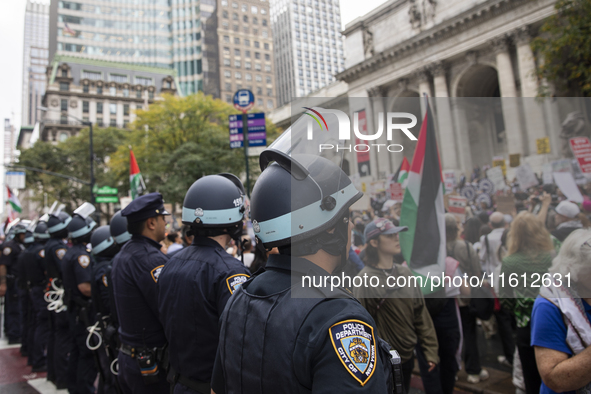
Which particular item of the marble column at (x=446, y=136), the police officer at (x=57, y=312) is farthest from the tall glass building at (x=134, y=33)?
the marble column at (x=446, y=136)

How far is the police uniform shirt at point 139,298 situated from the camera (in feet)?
11.3

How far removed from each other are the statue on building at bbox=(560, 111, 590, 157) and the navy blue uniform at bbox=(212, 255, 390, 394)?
3.36m

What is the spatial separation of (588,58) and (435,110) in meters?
12.6

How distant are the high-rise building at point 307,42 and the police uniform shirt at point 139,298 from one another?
2556mm

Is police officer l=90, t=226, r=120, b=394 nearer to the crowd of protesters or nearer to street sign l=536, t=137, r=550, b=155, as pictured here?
the crowd of protesters

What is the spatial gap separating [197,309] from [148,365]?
103 centimetres

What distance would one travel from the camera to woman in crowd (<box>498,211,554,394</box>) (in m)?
3.34

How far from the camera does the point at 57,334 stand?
243 inches

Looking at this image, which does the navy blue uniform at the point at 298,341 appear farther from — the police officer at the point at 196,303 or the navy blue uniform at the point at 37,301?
the navy blue uniform at the point at 37,301

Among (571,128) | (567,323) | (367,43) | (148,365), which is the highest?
(367,43)

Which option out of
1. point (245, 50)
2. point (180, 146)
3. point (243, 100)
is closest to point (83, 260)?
point (243, 100)

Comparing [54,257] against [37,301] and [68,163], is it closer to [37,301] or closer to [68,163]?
[37,301]

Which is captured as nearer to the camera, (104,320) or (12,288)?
(104,320)

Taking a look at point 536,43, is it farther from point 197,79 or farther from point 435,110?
point 197,79
